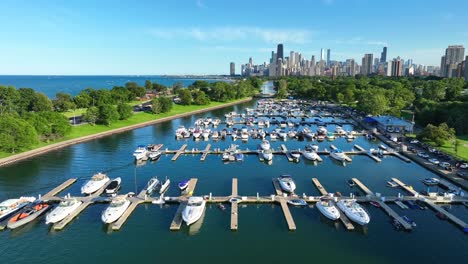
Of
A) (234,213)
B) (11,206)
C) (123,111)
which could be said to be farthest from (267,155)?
(123,111)

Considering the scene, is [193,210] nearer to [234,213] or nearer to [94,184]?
[234,213]

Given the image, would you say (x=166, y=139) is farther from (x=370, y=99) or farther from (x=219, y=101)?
(x=219, y=101)

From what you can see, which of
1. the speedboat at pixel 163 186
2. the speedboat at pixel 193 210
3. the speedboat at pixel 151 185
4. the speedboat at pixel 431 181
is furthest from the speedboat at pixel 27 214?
the speedboat at pixel 431 181

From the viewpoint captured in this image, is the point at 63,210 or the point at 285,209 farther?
the point at 285,209

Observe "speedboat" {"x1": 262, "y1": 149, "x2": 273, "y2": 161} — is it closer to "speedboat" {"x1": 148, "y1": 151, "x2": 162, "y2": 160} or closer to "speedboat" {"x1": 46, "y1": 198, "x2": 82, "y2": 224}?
"speedboat" {"x1": 148, "y1": 151, "x2": 162, "y2": 160}

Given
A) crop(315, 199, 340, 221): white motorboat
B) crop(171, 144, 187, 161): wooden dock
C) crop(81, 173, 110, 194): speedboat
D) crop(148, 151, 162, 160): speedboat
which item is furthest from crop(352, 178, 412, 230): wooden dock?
crop(81, 173, 110, 194): speedboat

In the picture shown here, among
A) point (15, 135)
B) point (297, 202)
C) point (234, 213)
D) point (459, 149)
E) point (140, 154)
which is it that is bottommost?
point (234, 213)

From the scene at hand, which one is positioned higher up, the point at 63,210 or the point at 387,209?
the point at 63,210

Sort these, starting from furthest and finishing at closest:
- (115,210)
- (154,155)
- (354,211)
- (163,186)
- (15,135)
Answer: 1. (154,155)
2. (15,135)
3. (163,186)
4. (115,210)
5. (354,211)
